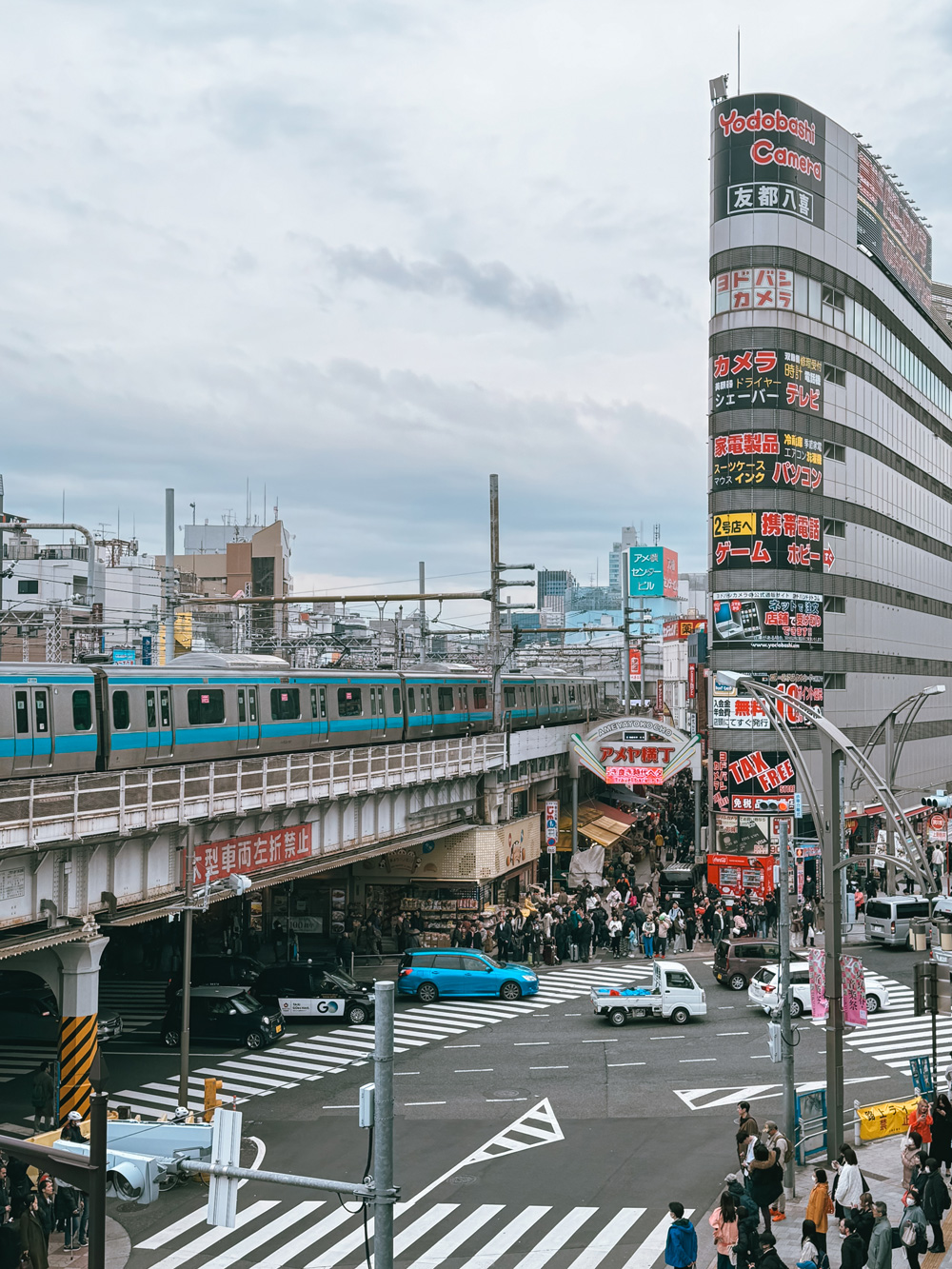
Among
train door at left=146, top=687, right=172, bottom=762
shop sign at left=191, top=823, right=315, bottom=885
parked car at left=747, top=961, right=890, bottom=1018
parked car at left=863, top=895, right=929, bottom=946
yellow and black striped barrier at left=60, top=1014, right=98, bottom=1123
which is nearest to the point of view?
yellow and black striped barrier at left=60, top=1014, right=98, bottom=1123

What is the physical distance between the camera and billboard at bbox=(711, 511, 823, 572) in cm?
5847

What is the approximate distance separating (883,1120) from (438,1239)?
995 cm

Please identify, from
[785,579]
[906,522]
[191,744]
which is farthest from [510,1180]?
[906,522]

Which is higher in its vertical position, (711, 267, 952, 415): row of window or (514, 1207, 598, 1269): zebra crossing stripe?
(711, 267, 952, 415): row of window

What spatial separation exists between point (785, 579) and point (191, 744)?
34.4m

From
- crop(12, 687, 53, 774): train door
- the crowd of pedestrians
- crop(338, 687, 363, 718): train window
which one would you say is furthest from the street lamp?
crop(338, 687, 363, 718): train window

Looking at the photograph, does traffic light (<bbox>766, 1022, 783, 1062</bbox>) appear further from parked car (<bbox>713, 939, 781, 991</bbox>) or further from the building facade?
the building facade

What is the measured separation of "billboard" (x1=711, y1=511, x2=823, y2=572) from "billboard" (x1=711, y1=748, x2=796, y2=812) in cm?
906

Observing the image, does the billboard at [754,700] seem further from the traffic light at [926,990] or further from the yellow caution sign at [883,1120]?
the traffic light at [926,990]

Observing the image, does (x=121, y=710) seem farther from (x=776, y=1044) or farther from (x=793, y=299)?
(x=793, y=299)

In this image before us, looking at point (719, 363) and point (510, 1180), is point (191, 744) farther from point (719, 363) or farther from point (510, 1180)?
point (719, 363)

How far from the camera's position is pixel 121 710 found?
1208 inches

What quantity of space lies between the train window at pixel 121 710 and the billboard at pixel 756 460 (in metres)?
35.8

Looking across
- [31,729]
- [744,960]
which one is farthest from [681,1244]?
[744,960]
